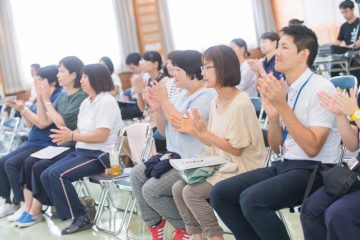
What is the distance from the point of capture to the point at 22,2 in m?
9.09

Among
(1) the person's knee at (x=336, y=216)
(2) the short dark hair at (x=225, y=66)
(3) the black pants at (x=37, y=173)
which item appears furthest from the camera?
(3) the black pants at (x=37, y=173)

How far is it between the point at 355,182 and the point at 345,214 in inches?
6.8

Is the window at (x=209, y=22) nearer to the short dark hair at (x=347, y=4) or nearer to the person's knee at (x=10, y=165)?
the short dark hair at (x=347, y=4)

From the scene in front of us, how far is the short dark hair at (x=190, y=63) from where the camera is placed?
11.1 ft

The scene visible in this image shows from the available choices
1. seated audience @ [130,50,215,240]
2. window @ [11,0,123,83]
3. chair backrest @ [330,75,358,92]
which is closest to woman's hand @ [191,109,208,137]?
seated audience @ [130,50,215,240]

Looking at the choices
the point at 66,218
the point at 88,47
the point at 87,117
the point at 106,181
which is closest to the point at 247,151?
the point at 106,181

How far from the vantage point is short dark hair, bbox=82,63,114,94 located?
4156 mm

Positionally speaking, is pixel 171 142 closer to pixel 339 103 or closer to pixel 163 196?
pixel 163 196

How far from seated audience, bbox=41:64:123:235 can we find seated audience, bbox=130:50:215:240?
2.21 ft

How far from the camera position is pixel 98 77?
13.7 feet

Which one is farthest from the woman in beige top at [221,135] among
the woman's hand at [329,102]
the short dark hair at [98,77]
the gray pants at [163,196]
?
the short dark hair at [98,77]

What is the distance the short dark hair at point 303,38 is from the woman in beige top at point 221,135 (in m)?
0.45

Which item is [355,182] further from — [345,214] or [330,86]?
[330,86]

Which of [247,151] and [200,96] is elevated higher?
[200,96]
